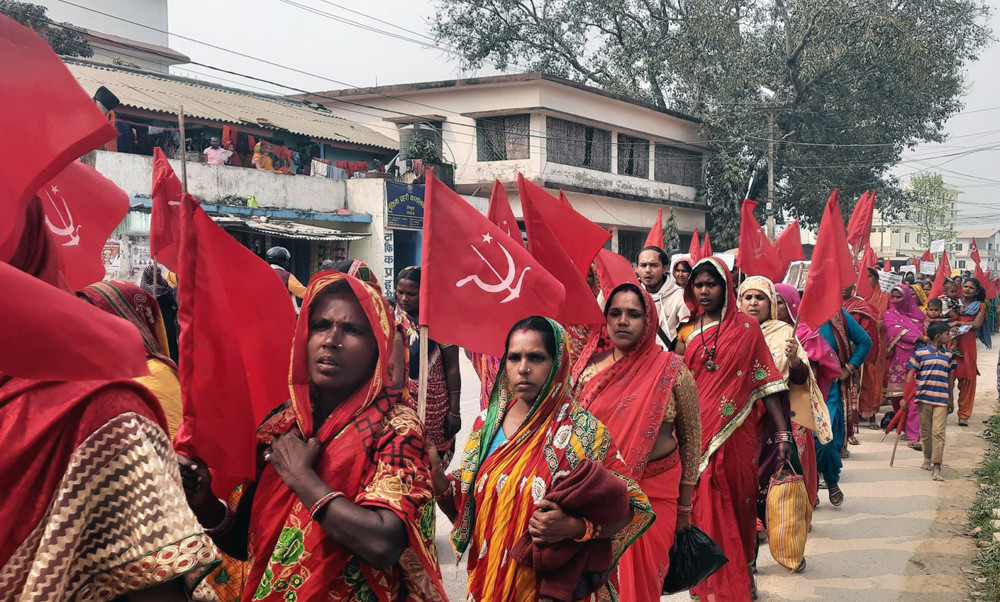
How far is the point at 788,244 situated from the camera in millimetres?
11617

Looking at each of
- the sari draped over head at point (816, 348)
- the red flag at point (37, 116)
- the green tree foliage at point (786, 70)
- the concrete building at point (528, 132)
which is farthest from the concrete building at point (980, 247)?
the red flag at point (37, 116)

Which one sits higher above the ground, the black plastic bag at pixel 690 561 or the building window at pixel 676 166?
the building window at pixel 676 166

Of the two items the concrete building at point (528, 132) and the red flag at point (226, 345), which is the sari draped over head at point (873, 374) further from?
the concrete building at point (528, 132)

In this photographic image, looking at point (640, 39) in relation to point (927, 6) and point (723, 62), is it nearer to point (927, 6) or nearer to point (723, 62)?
point (723, 62)

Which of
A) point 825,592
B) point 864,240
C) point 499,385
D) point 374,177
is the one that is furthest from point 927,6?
point 499,385

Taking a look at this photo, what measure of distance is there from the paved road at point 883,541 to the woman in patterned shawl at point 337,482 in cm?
276

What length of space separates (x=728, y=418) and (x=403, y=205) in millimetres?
17510

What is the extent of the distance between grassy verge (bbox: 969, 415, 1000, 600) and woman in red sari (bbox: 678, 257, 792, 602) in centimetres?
145

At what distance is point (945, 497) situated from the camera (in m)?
8.09

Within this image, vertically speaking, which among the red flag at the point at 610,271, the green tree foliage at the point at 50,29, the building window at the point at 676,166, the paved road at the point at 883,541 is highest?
the green tree foliage at the point at 50,29

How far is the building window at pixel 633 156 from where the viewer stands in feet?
101

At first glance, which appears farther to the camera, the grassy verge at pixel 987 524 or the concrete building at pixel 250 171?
the concrete building at pixel 250 171

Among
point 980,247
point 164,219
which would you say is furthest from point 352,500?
point 980,247

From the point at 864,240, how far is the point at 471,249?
9.52 meters
